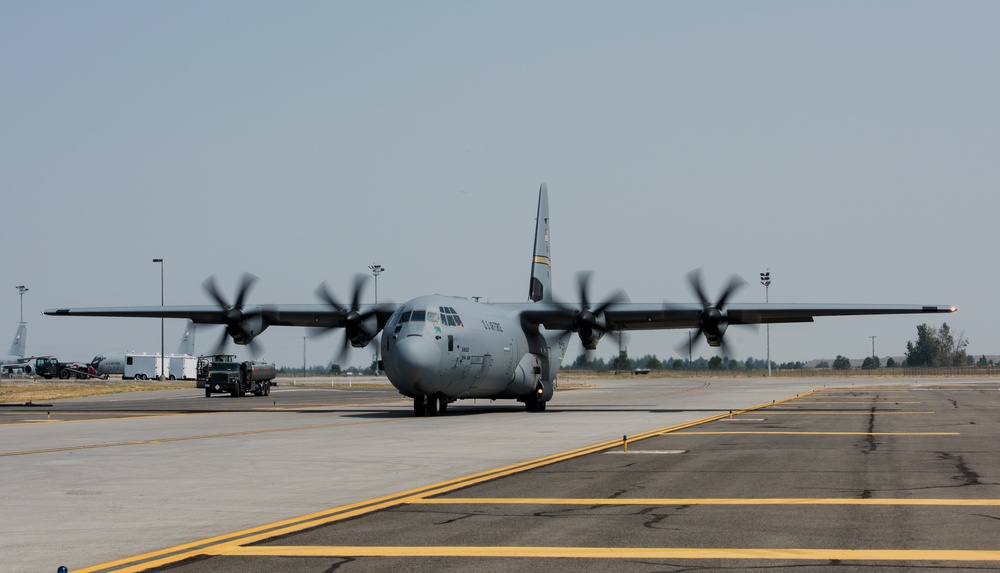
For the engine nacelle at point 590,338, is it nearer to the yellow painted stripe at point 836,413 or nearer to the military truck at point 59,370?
the yellow painted stripe at point 836,413

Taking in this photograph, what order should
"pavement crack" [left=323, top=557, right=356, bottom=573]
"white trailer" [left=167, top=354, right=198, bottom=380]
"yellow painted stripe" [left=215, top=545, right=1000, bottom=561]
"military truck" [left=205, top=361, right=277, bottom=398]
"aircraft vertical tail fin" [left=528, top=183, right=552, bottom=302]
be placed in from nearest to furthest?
"pavement crack" [left=323, top=557, right=356, bottom=573]
"yellow painted stripe" [left=215, top=545, right=1000, bottom=561]
"aircraft vertical tail fin" [left=528, top=183, right=552, bottom=302]
"military truck" [left=205, top=361, right=277, bottom=398]
"white trailer" [left=167, top=354, right=198, bottom=380]

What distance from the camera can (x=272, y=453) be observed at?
21766 millimetres

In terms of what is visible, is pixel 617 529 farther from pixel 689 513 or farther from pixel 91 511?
pixel 91 511

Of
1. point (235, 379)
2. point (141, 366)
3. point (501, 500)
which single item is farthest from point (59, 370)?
point (501, 500)

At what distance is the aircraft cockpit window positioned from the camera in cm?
3603

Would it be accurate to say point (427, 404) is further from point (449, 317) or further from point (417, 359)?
point (417, 359)

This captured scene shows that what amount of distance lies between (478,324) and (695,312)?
1002 cm

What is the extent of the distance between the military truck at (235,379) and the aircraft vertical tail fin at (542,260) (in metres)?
30.8

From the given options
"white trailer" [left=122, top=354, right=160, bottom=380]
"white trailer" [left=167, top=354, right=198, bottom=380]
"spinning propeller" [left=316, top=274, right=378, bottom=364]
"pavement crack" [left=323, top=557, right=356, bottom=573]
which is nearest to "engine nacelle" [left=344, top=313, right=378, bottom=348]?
"spinning propeller" [left=316, top=274, right=378, bottom=364]

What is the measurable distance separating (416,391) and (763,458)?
703 inches

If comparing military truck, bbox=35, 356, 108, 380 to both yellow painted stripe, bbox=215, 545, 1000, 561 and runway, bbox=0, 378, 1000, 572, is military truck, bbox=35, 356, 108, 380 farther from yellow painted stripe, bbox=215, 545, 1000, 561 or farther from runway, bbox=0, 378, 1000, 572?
yellow painted stripe, bbox=215, 545, 1000, 561

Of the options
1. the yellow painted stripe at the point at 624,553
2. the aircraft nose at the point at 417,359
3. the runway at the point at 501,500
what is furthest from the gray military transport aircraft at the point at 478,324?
the yellow painted stripe at the point at 624,553

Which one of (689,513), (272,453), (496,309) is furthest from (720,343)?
(689,513)

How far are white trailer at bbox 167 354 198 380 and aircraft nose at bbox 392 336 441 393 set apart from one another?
10137 centimetres
